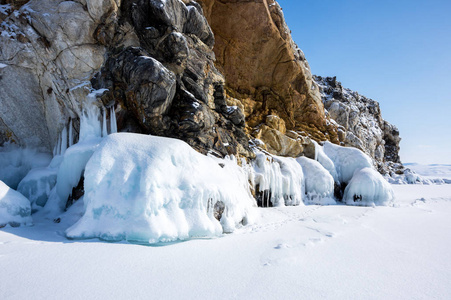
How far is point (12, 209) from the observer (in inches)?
242

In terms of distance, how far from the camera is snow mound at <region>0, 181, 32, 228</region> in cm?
596

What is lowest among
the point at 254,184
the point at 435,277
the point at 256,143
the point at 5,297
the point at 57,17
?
the point at 5,297

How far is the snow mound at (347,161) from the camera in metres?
16.9

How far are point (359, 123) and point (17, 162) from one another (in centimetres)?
4174

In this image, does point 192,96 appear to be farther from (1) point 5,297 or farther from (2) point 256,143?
(1) point 5,297

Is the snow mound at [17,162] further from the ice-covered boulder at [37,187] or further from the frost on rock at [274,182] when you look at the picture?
the frost on rock at [274,182]

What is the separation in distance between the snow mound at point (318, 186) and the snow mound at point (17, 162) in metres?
15.4

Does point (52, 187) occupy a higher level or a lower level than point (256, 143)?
lower

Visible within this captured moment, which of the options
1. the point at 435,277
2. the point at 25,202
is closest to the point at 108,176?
the point at 25,202

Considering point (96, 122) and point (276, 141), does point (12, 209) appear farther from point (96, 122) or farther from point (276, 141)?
point (276, 141)

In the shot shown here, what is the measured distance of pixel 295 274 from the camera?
153 inches

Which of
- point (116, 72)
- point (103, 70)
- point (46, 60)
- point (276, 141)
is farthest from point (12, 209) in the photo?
point (276, 141)

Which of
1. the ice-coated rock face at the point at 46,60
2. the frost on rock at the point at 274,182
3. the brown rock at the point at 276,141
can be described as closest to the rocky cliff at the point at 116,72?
the ice-coated rock face at the point at 46,60

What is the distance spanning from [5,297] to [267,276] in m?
3.79
